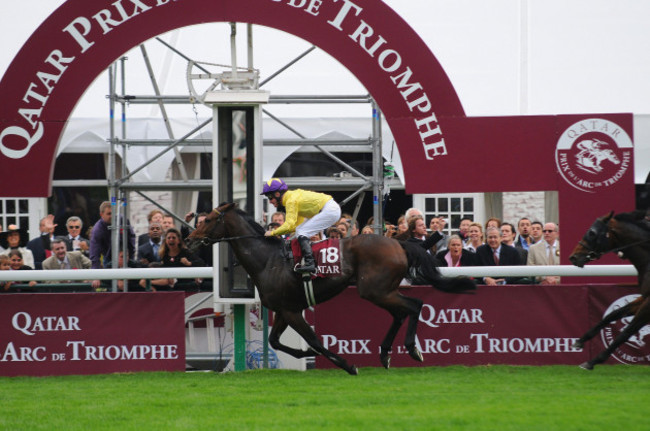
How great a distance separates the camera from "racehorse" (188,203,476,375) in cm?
823

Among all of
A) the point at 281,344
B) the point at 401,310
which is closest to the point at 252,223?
the point at 281,344

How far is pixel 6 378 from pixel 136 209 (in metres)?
5.39

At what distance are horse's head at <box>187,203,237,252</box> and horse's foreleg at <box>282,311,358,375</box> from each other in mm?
915

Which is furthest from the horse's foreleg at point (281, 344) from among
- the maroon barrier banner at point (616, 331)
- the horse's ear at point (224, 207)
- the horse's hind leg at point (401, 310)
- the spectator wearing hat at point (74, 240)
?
the spectator wearing hat at point (74, 240)

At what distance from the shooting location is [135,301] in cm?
884

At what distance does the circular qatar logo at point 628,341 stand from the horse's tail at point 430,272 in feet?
4.68

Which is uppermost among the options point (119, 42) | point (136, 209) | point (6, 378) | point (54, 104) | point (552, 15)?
point (552, 15)

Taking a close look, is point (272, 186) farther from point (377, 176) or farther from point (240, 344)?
point (377, 176)

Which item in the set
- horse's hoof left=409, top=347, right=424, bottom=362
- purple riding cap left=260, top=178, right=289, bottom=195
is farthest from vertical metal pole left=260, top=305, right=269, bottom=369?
horse's hoof left=409, top=347, right=424, bottom=362

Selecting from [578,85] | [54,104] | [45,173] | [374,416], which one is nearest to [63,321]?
[45,173]

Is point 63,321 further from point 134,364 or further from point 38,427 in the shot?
point 38,427

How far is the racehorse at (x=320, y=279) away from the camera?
27.0 ft

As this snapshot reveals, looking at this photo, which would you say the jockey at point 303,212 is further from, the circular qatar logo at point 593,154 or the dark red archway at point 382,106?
the circular qatar logo at point 593,154

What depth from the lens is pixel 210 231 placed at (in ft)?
27.9
